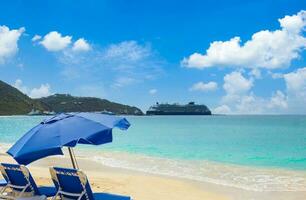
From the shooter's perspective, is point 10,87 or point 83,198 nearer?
point 83,198

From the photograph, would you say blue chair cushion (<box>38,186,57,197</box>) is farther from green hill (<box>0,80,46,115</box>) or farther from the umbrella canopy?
green hill (<box>0,80,46,115</box>)

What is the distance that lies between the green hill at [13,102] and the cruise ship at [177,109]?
47990mm

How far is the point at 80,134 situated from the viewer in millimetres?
6594

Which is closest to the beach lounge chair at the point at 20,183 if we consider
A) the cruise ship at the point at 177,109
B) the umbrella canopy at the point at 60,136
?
the umbrella canopy at the point at 60,136

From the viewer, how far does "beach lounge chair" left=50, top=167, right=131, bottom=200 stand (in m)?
6.66

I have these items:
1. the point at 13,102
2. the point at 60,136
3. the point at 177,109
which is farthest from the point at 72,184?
the point at 13,102

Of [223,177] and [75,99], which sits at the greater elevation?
[75,99]

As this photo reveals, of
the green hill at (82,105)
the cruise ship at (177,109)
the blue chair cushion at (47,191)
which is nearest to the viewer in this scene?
the blue chair cushion at (47,191)

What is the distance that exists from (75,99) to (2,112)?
1187 inches

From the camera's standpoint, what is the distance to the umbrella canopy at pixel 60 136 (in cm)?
650

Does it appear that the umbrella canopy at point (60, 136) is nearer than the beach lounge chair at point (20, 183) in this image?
Yes

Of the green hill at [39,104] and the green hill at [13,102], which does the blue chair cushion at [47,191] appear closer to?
the green hill at [39,104]

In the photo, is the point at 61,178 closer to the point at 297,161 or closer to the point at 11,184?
the point at 11,184

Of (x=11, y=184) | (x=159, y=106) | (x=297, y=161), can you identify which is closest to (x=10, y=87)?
(x=159, y=106)
